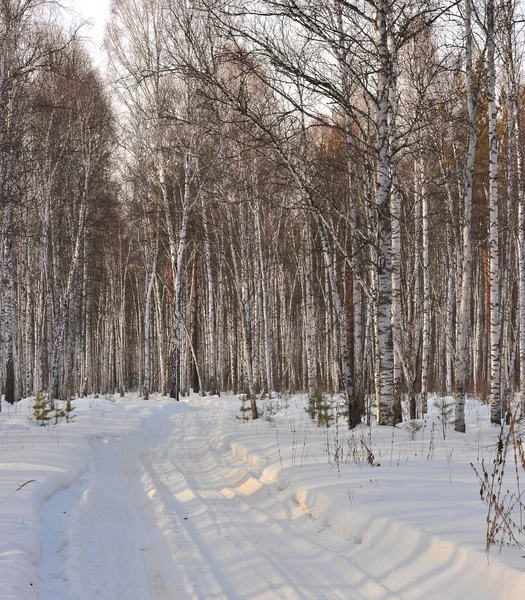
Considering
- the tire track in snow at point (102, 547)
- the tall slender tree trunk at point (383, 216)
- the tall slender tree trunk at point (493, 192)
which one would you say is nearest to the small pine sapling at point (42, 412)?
the tire track in snow at point (102, 547)

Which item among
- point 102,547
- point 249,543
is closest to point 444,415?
point 249,543

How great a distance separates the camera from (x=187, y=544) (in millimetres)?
4422

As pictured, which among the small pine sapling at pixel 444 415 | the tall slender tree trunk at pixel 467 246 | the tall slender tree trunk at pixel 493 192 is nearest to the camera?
the small pine sapling at pixel 444 415

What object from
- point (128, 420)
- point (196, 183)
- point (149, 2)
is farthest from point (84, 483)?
point (149, 2)

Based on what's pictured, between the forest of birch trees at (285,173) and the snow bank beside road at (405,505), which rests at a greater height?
the forest of birch trees at (285,173)

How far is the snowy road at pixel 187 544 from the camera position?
3.56 meters

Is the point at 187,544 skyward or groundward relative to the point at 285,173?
groundward

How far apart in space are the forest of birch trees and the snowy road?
3.95 m

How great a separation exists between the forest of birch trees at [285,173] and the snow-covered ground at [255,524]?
2846mm

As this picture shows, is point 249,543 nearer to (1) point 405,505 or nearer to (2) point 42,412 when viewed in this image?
(1) point 405,505

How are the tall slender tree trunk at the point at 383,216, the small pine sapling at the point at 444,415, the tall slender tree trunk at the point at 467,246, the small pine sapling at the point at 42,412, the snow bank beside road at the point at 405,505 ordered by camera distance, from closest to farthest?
the snow bank beside road at the point at 405,505
the tall slender tree trunk at the point at 383,216
the small pine sapling at the point at 444,415
the tall slender tree trunk at the point at 467,246
the small pine sapling at the point at 42,412

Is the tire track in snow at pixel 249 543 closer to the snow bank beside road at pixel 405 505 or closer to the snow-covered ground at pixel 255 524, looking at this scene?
the snow-covered ground at pixel 255 524

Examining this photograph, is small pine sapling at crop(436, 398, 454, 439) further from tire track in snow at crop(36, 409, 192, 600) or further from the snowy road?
tire track in snow at crop(36, 409, 192, 600)

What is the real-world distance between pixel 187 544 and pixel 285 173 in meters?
8.44
